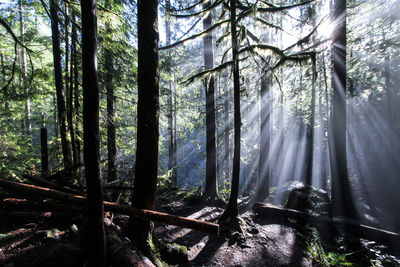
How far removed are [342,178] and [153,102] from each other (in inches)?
408

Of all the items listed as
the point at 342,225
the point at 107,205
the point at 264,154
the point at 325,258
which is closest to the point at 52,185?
the point at 107,205

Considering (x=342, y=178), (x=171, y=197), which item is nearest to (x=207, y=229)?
(x=171, y=197)

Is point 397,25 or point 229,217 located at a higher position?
point 397,25

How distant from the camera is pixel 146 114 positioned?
4469 mm

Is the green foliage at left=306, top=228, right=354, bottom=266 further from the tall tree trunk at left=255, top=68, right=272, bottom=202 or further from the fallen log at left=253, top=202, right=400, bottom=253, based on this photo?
the tall tree trunk at left=255, top=68, right=272, bottom=202

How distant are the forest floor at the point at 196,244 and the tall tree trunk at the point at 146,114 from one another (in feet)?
3.18

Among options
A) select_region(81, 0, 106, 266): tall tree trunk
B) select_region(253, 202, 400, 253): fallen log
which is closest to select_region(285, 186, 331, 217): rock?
select_region(253, 202, 400, 253): fallen log

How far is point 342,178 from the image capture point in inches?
365

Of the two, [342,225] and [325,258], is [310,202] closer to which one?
[342,225]

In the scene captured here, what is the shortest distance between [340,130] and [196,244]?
9066 mm

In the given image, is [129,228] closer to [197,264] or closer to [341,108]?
[197,264]

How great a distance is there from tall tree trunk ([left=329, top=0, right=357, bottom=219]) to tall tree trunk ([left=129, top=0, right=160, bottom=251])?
9466mm

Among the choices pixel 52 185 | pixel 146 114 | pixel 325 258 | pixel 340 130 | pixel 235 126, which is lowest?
pixel 325 258

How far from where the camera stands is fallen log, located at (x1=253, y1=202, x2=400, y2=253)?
22.8ft
